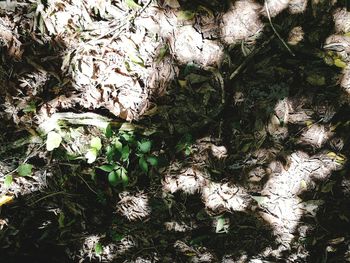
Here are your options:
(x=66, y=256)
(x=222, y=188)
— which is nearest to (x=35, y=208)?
(x=66, y=256)

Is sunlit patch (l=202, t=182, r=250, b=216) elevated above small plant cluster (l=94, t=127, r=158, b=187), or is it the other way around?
small plant cluster (l=94, t=127, r=158, b=187)

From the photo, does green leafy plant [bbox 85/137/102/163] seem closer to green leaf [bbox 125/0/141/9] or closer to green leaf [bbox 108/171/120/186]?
green leaf [bbox 108/171/120/186]

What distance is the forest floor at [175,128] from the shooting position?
7.13ft

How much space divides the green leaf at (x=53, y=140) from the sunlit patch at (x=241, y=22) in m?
1.28

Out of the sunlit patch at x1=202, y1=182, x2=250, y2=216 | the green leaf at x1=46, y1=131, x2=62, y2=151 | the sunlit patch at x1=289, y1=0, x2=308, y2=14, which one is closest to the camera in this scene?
the sunlit patch at x1=289, y1=0, x2=308, y2=14

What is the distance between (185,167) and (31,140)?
1083 mm

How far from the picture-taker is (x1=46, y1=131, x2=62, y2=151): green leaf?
88.7 inches

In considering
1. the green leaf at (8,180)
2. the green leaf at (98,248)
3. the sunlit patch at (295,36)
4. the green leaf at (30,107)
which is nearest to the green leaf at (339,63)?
the sunlit patch at (295,36)

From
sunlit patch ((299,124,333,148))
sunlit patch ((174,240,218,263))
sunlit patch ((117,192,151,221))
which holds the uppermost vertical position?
sunlit patch ((299,124,333,148))

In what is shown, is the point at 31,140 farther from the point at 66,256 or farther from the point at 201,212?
the point at 201,212

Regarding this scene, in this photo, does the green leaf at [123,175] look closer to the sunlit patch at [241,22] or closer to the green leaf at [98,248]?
the green leaf at [98,248]

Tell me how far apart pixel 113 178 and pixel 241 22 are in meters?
1.33

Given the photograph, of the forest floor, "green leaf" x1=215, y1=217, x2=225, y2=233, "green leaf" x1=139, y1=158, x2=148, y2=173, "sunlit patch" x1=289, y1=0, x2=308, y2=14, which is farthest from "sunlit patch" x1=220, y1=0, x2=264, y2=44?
"green leaf" x1=215, y1=217, x2=225, y2=233

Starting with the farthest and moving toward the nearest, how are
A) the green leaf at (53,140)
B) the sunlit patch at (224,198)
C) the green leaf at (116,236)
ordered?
the green leaf at (116,236), the sunlit patch at (224,198), the green leaf at (53,140)
